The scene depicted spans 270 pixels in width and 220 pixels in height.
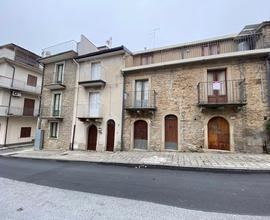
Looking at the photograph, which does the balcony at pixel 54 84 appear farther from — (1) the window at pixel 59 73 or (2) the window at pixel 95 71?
(2) the window at pixel 95 71

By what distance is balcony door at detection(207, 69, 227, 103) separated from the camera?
9773 mm

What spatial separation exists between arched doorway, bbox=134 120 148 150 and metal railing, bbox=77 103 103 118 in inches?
122

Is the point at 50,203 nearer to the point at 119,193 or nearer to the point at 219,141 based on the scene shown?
the point at 119,193

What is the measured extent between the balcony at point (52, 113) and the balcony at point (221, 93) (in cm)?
1109

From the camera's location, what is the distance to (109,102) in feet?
41.8

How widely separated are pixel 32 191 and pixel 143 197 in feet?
10.4

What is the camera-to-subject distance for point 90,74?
1391cm

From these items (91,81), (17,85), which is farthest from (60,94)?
(17,85)

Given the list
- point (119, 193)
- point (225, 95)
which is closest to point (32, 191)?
point (119, 193)

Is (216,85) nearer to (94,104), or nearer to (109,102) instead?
(109,102)

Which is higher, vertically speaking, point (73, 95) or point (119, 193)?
point (73, 95)

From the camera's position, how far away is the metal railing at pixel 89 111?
12802 millimetres

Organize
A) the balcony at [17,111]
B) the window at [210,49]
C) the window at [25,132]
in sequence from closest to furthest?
the window at [210,49], the balcony at [17,111], the window at [25,132]

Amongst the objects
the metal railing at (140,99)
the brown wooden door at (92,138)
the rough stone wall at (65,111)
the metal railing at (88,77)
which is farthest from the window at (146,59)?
the brown wooden door at (92,138)
